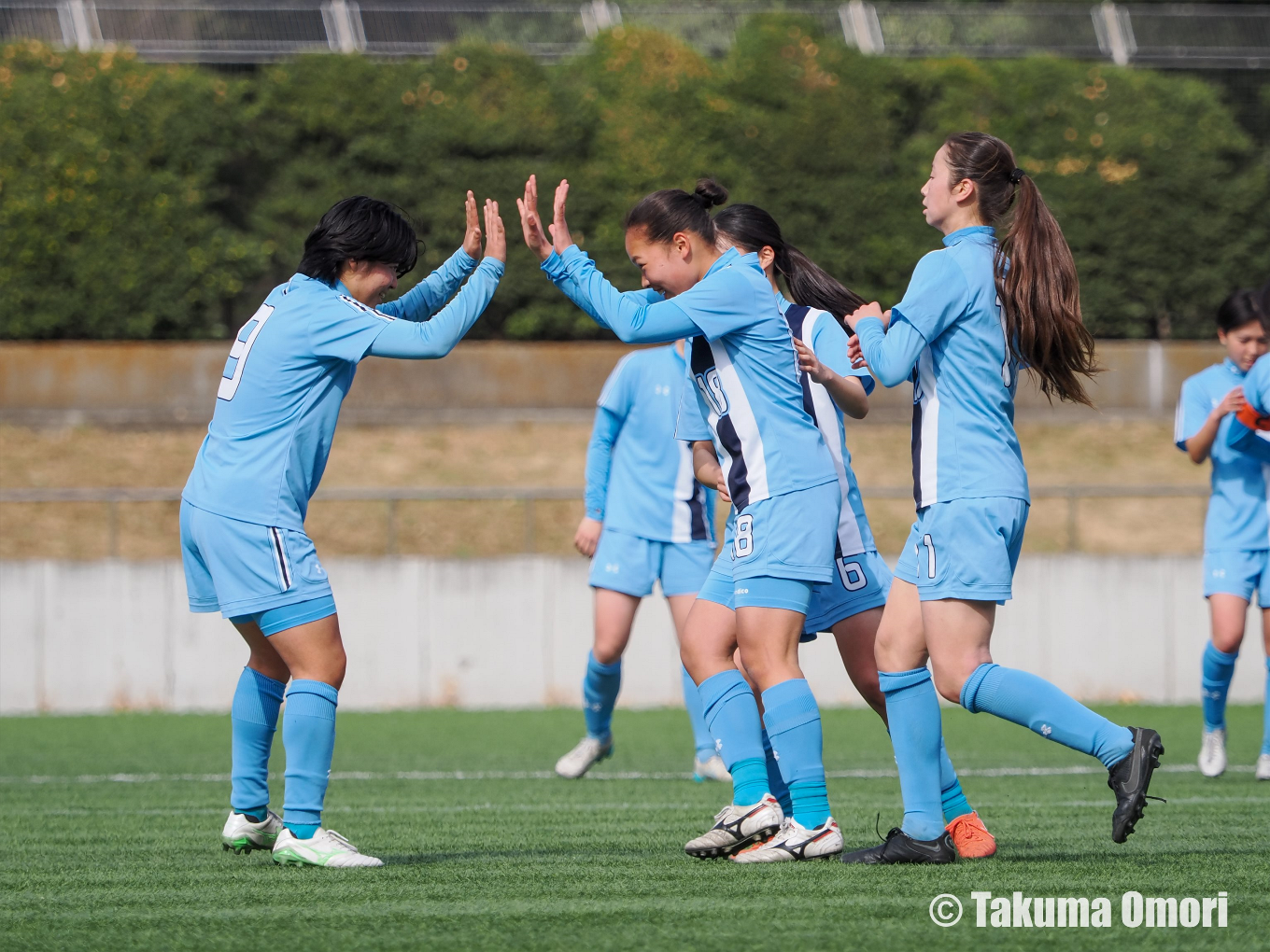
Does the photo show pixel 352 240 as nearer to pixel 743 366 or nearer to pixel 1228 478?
pixel 743 366

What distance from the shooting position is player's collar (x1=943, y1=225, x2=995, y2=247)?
14.1ft

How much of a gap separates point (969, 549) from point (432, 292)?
2.10 metres

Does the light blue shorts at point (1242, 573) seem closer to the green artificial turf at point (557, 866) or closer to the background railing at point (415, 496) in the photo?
the green artificial turf at point (557, 866)

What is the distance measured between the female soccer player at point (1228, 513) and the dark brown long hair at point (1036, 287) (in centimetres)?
344

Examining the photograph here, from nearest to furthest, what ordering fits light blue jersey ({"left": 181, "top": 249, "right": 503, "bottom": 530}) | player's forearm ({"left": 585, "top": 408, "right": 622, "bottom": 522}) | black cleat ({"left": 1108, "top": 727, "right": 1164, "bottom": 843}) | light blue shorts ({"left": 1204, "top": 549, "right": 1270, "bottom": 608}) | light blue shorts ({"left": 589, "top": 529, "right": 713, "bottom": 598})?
1. black cleat ({"left": 1108, "top": 727, "right": 1164, "bottom": 843})
2. light blue jersey ({"left": 181, "top": 249, "right": 503, "bottom": 530})
3. light blue shorts ({"left": 1204, "top": 549, "right": 1270, "bottom": 608})
4. light blue shorts ({"left": 589, "top": 529, "right": 713, "bottom": 598})
5. player's forearm ({"left": 585, "top": 408, "right": 622, "bottom": 522})

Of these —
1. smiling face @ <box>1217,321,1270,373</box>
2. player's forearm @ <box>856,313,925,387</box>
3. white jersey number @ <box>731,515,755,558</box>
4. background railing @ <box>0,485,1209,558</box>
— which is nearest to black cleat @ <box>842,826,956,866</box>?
white jersey number @ <box>731,515,755,558</box>

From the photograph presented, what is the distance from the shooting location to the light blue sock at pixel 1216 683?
745 cm

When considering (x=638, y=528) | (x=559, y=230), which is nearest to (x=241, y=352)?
(x=559, y=230)

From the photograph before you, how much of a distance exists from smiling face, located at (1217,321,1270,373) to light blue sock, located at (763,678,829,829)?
401 centimetres

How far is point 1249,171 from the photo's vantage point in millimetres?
22797

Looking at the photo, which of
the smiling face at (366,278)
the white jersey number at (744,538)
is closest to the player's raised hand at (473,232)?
the smiling face at (366,278)

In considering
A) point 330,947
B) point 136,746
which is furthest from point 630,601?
point 330,947

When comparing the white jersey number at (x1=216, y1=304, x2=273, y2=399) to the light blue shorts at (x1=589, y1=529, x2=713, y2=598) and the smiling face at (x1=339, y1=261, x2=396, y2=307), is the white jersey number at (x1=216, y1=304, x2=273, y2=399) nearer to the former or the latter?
the smiling face at (x1=339, y1=261, x2=396, y2=307)

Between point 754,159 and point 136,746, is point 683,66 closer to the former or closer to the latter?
point 754,159
